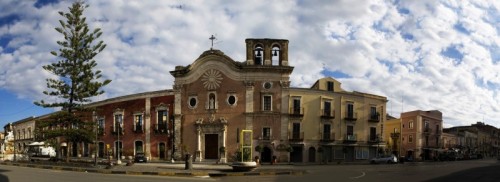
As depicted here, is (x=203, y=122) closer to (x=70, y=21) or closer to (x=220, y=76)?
(x=220, y=76)

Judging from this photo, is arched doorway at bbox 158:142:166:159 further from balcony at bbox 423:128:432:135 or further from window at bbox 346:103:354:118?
balcony at bbox 423:128:432:135

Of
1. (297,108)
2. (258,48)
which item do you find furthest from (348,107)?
(258,48)

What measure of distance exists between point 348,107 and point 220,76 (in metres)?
16.4

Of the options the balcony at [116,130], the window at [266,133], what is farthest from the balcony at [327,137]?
the balcony at [116,130]

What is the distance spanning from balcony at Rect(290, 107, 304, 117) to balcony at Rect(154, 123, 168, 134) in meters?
14.6

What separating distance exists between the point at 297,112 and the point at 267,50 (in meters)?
7.80

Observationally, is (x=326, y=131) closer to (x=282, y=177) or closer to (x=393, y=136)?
(x=393, y=136)

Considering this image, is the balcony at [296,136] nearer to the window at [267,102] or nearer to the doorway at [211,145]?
the window at [267,102]

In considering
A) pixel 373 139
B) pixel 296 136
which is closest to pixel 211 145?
pixel 296 136

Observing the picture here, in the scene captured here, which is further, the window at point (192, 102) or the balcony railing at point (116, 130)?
the balcony railing at point (116, 130)

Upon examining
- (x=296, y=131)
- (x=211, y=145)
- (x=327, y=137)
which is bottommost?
(x=211, y=145)

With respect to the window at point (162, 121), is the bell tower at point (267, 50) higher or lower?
higher

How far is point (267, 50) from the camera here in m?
51.8

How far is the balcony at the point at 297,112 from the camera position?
52.7 metres
